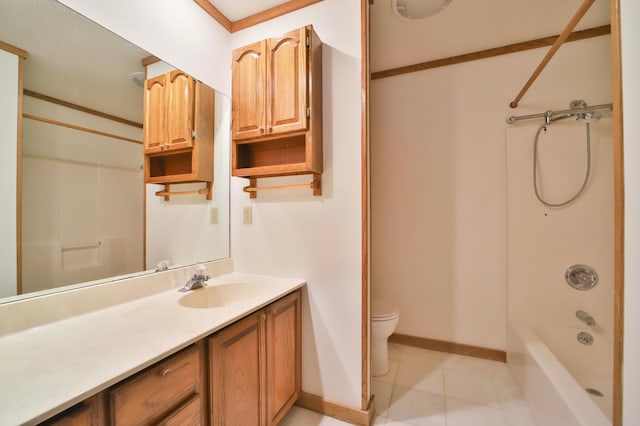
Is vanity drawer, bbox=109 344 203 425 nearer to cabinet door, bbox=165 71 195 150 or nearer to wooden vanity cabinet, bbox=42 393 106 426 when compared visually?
wooden vanity cabinet, bbox=42 393 106 426

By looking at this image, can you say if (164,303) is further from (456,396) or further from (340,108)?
(456,396)

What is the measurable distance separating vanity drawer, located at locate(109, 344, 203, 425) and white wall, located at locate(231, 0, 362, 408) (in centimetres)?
76

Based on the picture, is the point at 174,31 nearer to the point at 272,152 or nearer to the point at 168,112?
the point at 168,112

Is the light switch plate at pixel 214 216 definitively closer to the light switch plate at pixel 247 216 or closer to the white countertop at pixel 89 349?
the light switch plate at pixel 247 216

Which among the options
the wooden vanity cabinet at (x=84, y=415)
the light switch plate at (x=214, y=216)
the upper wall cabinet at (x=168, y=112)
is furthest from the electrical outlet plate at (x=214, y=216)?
the wooden vanity cabinet at (x=84, y=415)

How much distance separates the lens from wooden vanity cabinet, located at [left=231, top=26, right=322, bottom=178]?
Answer: 137cm

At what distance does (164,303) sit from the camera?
1.18 meters

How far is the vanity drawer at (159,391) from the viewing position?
0.66 meters

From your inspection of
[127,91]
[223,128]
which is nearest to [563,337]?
[223,128]

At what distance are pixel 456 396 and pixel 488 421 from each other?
215 mm

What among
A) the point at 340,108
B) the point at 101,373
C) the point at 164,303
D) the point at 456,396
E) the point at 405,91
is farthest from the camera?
the point at 405,91

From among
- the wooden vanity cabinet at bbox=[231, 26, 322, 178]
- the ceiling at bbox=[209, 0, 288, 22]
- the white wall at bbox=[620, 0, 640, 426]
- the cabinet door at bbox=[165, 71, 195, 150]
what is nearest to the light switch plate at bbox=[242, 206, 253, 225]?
the wooden vanity cabinet at bbox=[231, 26, 322, 178]

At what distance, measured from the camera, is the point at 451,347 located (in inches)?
84.0

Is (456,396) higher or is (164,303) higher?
(164,303)
